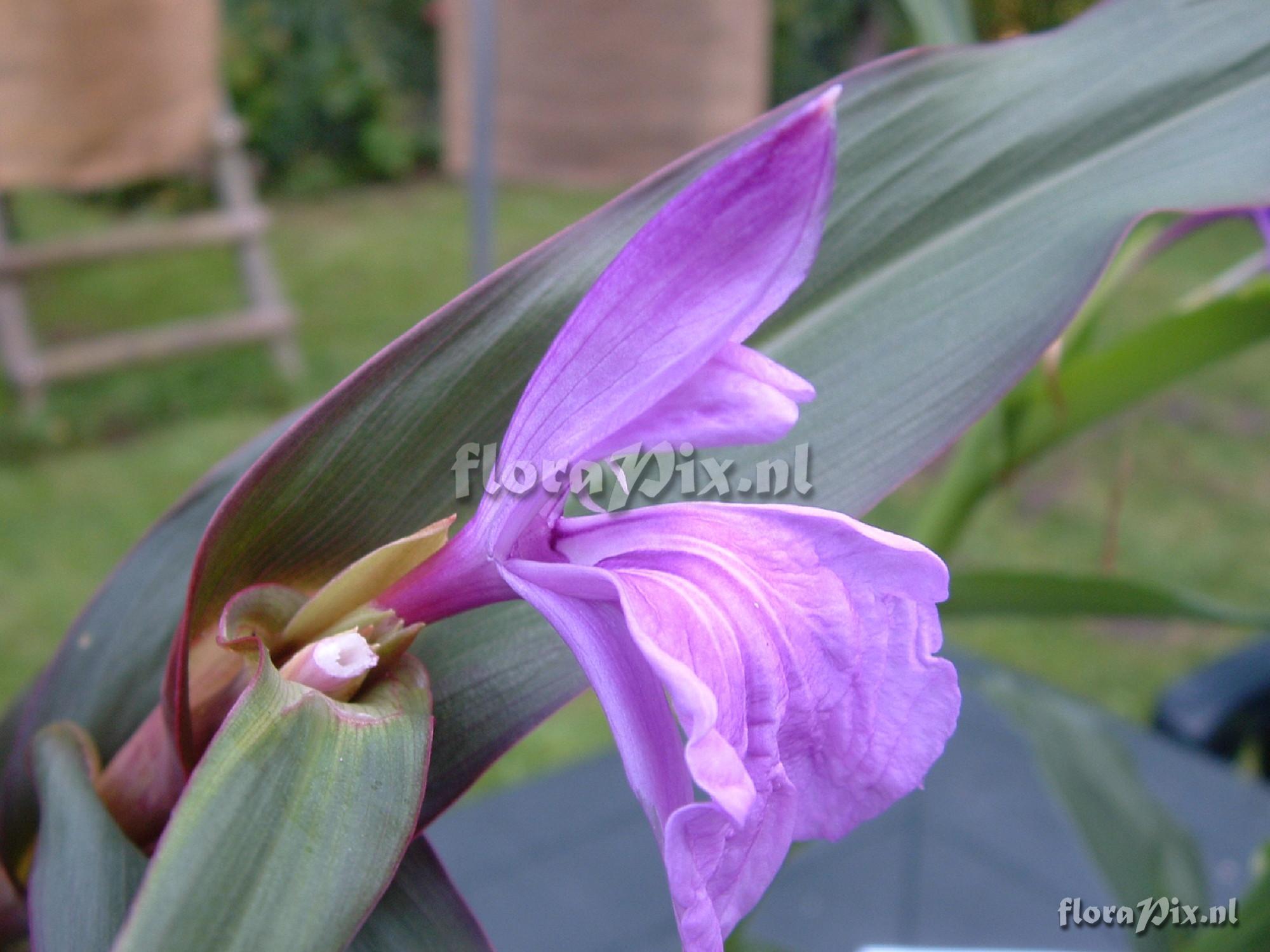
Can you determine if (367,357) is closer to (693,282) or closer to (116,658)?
(116,658)

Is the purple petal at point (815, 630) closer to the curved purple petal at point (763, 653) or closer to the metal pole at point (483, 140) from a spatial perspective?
the curved purple petal at point (763, 653)

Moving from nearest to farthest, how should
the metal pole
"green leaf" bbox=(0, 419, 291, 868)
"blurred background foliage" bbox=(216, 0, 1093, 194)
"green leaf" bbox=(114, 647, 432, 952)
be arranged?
"green leaf" bbox=(114, 647, 432, 952) → "green leaf" bbox=(0, 419, 291, 868) → the metal pole → "blurred background foliage" bbox=(216, 0, 1093, 194)

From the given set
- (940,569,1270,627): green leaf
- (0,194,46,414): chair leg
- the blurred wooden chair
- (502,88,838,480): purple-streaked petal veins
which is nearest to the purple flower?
(502,88,838,480): purple-streaked petal veins

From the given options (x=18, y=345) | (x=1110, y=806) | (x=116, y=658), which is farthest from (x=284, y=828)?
(x=18, y=345)

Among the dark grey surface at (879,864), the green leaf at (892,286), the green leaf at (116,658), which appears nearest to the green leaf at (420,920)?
the green leaf at (892,286)

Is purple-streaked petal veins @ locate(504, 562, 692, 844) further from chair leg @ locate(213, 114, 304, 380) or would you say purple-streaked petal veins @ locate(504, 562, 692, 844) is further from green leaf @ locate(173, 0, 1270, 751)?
chair leg @ locate(213, 114, 304, 380)

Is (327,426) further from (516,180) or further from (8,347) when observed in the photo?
(8,347)

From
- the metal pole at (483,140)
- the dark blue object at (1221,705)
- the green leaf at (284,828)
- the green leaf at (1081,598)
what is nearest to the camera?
the green leaf at (284,828)
